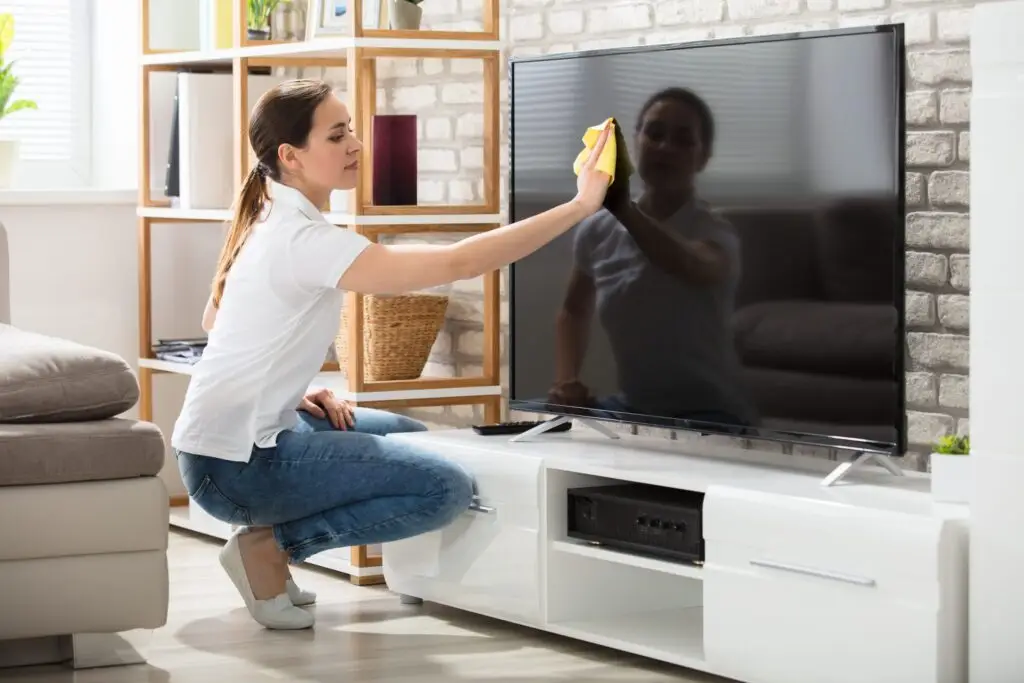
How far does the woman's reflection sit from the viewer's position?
326 centimetres

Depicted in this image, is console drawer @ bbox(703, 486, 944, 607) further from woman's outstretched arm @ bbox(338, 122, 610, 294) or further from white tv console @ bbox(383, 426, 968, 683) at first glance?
woman's outstretched arm @ bbox(338, 122, 610, 294)

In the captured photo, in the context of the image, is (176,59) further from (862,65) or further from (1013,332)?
(1013,332)

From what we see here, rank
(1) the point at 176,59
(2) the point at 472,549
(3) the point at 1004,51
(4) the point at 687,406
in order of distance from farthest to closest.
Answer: (1) the point at 176,59 < (2) the point at 472,549 < (4) the point at 687,406 < (3) the point at 1004,51

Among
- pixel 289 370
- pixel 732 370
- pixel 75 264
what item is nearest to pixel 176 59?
pixel 75 264

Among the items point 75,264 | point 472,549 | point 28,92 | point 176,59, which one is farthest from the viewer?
point 28,92

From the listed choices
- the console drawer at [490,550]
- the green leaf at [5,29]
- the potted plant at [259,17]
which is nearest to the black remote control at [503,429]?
the console drawer at [490,550]

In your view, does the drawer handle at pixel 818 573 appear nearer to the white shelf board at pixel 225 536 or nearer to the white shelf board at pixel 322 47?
the white shelf board at pixel 225 536

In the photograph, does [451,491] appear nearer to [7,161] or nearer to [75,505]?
[75,505]

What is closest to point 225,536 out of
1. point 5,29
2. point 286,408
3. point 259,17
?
point 286,408

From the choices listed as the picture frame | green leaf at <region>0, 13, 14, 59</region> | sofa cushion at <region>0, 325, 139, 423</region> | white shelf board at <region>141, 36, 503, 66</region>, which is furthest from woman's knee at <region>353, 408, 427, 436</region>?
green leaf at <region>0, 13, 14, 59</region>

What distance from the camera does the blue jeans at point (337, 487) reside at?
3457 millimetres

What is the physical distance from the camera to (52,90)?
5305 mm

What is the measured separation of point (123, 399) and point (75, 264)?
181cm

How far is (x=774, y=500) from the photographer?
291 centimetres
